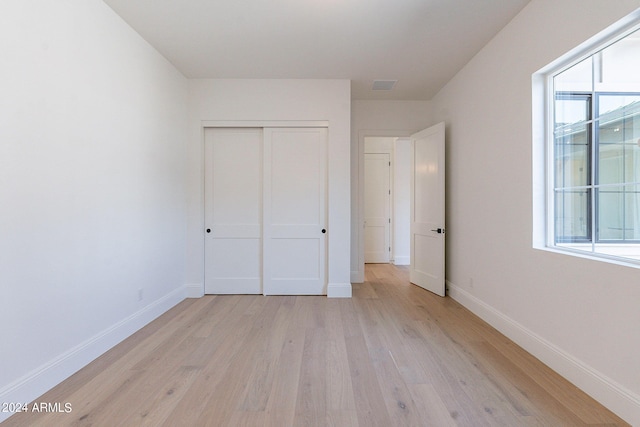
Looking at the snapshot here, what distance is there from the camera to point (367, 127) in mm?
4695

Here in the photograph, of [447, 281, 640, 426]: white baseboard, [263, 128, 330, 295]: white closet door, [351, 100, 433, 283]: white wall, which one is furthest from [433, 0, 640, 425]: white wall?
[263, 128, 330, 295]: white closet door

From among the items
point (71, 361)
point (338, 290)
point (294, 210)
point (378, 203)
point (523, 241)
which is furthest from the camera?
point (378, 203)

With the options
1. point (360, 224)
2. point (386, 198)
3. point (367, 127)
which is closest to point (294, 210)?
point (360, 224)

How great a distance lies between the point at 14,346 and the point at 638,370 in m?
3.44

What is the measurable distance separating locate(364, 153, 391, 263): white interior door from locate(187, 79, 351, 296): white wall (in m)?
2.61

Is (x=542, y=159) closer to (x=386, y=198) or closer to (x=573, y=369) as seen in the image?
(x=573, y=369)

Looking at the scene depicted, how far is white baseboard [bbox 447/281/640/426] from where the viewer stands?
1.64 m

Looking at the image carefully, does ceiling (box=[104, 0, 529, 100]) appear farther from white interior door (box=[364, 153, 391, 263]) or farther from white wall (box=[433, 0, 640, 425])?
white interior door (box=[364, 153, 391, 263])

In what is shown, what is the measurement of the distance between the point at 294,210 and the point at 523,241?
2.56 m

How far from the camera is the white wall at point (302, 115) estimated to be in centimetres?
392

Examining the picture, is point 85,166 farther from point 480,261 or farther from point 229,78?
point 480,261

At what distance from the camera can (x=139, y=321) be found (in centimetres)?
290

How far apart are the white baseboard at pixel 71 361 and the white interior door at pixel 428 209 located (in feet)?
11.3

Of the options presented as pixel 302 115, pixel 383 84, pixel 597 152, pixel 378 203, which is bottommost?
pixel 378 203
